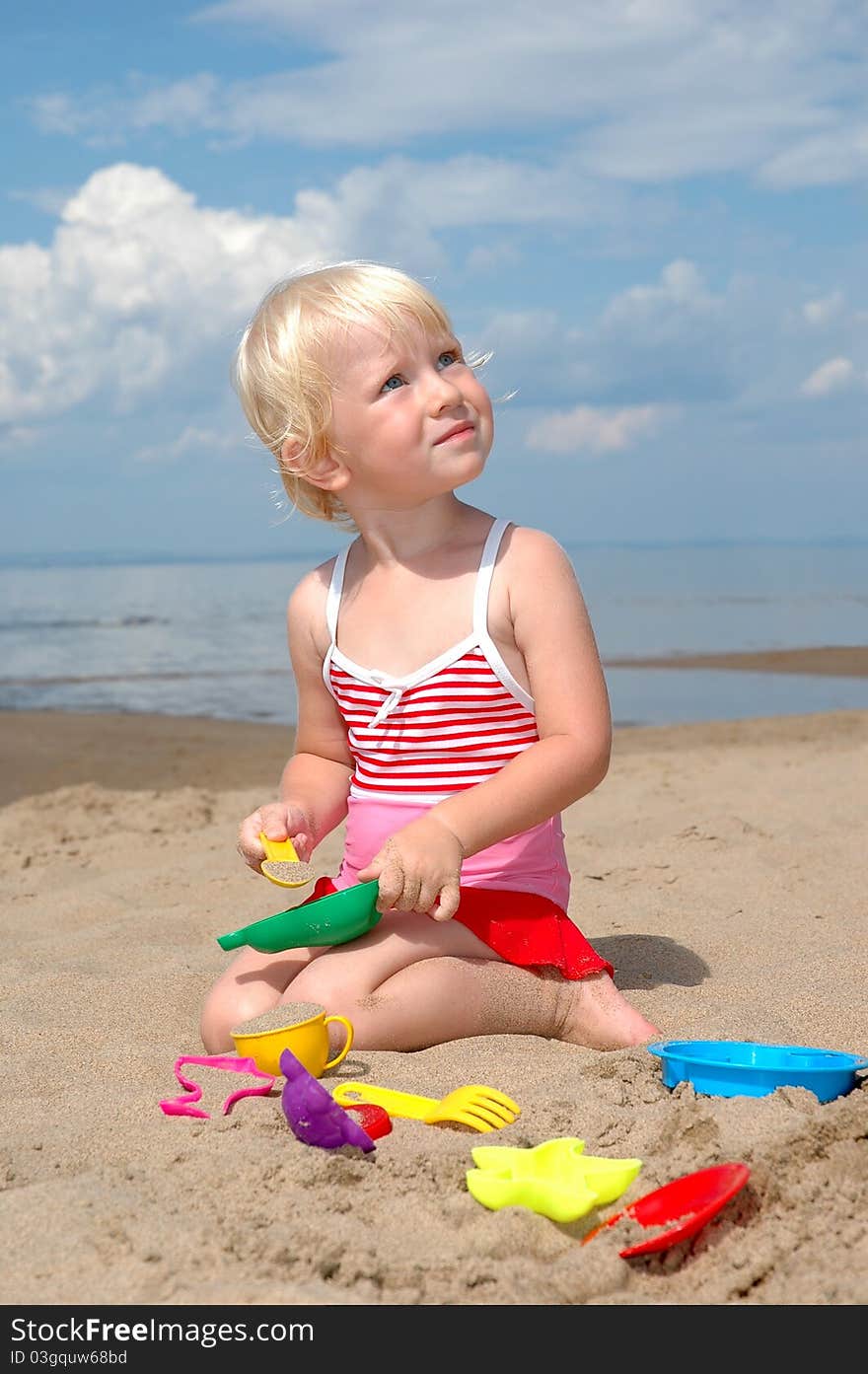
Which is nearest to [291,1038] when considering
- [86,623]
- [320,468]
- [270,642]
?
[320,468]

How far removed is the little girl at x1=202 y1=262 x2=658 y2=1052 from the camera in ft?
8.46

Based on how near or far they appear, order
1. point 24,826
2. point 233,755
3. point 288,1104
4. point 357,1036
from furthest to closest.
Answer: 1. point 233,755
2. point 24,826
3. point 357,1036
4. point 288,1104

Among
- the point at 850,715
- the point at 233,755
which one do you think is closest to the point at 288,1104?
the point at 233,755

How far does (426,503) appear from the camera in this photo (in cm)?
285

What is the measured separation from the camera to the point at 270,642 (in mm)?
17328

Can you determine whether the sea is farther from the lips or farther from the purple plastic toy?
the purple plastic toy

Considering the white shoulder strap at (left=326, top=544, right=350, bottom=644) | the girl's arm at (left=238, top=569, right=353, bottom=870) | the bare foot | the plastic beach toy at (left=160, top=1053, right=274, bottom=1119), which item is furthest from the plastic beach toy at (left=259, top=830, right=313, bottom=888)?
the bare foot

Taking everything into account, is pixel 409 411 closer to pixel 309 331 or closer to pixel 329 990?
pixel 309 331

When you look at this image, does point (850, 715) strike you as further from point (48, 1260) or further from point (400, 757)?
point (48, 1260)

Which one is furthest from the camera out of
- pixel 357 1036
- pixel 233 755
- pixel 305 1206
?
pixel 233 755

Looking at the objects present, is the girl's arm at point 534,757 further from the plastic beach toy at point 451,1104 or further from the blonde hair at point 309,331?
the blonde hair at point 309,331

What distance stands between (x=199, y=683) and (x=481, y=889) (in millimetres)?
10941

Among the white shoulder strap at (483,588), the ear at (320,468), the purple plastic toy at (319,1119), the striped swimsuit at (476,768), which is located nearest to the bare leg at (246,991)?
the striped swimsuit at (476,768)

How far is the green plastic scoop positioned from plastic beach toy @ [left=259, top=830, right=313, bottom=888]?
93 millimetres
